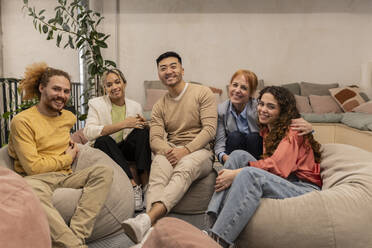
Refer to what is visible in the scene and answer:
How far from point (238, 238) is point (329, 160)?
2.56ft

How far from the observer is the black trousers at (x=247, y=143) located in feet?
7.14

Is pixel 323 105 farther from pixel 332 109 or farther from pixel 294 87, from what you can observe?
pixel 294 87

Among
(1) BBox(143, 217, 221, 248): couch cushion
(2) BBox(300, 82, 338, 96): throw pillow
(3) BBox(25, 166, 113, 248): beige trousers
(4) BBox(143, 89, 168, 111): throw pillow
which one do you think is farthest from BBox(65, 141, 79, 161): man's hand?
(2) BBox(300, 82, 338, 96): throw pillow

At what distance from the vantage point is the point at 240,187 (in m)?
1.50

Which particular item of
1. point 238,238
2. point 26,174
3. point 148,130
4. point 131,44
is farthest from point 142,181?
point 131,44

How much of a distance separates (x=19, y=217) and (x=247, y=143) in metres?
1.82

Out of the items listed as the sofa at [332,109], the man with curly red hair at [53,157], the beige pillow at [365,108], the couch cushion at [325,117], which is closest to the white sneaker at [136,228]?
the man with curly red hair at [53,157]

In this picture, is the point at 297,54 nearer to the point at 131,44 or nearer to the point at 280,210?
the point at 131,44

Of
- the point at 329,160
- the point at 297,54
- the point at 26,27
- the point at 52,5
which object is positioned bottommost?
the point at 329,160

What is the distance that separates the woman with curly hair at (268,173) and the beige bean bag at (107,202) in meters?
0.56

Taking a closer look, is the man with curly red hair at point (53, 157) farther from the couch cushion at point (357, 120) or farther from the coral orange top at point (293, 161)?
the couch cushion at point (357, 120)

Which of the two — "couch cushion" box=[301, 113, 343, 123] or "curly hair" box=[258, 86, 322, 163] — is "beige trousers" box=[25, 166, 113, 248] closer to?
"curly hair" box=[258, 86, 322, 163]

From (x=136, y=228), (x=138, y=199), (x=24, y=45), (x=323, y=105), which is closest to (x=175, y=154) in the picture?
(x=138, y=199)

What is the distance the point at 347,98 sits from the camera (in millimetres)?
4223
